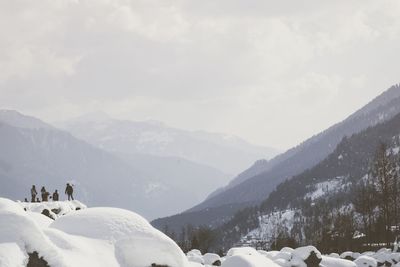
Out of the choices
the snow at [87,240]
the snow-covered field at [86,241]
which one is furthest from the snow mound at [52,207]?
the snow at [87,240]

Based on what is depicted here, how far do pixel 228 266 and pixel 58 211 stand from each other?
3090 centimetres

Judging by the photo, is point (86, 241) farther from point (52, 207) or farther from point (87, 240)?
point (52, 207)

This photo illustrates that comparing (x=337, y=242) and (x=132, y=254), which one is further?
(x=337, y=242)

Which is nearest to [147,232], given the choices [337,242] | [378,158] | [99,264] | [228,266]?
[99,264]

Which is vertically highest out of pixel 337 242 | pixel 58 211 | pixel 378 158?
pixel 378 158

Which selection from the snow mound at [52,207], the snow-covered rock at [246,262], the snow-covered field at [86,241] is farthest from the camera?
the snow mound at [52,207]

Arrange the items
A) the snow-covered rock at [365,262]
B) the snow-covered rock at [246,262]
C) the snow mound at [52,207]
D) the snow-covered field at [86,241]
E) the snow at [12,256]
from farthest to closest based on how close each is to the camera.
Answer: the snow mound at [52,207] → the snow-covered rock at [365,262] → the snow-covered rock at [246,262] → the snow-covered field at [86,241] → the snow at [12,256]

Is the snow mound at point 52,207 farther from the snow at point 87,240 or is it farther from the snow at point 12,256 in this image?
the snow at point 12,256

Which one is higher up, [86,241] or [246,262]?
[86,241]

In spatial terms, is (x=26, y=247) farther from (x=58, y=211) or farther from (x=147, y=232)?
(x=58, y=211)

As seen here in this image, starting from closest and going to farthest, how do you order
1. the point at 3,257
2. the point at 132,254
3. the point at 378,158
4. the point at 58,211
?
1. the point at 3,257
2. the point at 132,254
3. the point at 58,211
4. the point at 378,158

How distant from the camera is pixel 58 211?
4588 centimetres

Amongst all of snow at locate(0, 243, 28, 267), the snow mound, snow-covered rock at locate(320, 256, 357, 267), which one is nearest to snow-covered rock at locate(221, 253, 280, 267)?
snow at locate(0, 243, 28, 267)

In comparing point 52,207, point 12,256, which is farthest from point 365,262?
point 12,256
